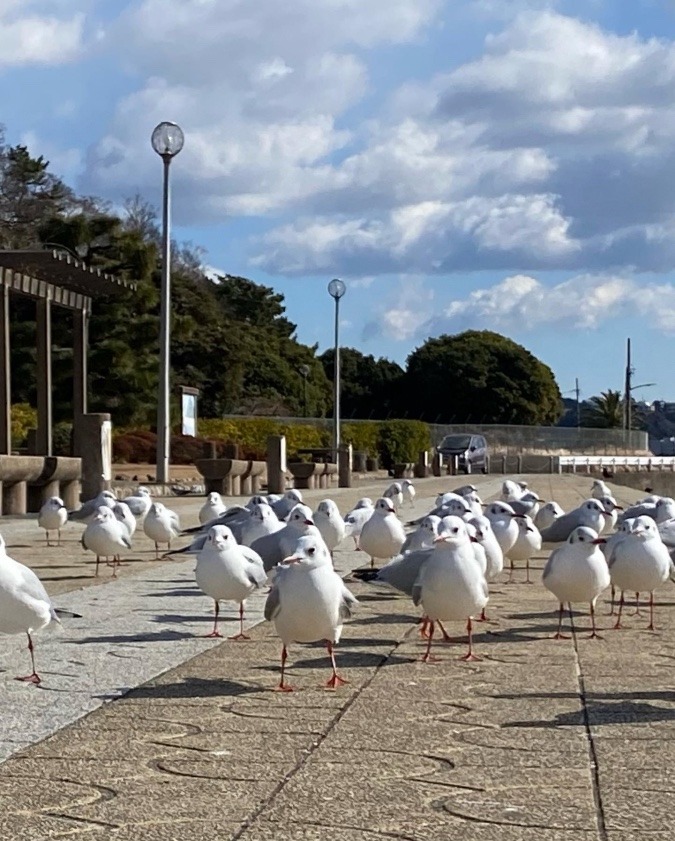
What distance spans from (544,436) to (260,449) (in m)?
35.7

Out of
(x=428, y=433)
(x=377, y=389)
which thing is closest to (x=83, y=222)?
(x=428, y=433)

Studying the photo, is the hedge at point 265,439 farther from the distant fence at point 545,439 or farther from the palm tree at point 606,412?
the palm tree at point 606,412

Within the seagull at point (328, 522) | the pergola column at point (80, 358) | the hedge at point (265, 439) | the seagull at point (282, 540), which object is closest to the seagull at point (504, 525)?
the seagull at point (328, 522)

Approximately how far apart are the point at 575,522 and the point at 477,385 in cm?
7968

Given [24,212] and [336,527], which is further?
[24,212]

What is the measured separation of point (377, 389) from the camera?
315ft

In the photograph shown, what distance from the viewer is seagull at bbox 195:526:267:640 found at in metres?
8.80

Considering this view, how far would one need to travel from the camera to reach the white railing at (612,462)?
7294 cm

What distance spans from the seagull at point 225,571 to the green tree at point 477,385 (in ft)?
275

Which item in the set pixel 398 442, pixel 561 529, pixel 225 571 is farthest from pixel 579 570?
pixel 398 442

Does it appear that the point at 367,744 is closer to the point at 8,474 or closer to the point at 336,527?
the point at 336,527

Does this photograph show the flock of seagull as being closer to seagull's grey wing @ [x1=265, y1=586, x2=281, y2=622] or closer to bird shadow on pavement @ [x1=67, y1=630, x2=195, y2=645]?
seagull's grey wing @ [x1=265, y1=586, x2=281, y2=622]

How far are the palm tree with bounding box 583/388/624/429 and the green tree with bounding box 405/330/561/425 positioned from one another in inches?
983

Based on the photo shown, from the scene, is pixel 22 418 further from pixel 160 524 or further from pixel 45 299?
pixel 160 524
